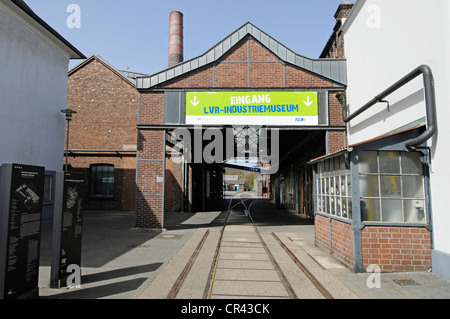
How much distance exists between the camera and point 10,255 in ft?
14.0

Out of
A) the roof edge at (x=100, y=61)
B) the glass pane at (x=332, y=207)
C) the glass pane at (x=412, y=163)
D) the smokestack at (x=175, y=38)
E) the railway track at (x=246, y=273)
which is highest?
the smokestack at (x=175, y=38)

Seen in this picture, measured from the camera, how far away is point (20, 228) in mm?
4418

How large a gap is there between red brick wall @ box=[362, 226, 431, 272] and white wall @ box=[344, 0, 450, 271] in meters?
0.29

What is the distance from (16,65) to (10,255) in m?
11.7

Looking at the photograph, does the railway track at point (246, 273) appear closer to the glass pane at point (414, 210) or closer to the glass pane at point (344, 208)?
the glass pane at point (344, 208)

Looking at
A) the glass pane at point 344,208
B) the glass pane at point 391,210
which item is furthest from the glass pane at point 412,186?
the glass pane at point 344,208

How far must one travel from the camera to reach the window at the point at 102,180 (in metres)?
20.4

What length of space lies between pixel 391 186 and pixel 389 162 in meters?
0.54

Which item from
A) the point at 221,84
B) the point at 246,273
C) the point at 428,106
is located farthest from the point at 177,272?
the point at 221,84

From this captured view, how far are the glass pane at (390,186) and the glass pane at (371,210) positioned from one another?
28 cm

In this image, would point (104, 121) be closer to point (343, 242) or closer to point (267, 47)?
point (267, 47)

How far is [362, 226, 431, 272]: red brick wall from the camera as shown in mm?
6348

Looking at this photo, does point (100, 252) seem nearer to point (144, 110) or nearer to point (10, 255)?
point (10, 255)
